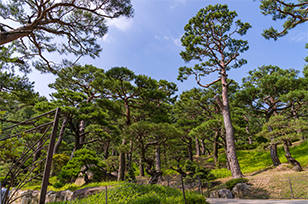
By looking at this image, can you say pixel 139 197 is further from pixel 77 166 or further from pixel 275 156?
pixel 275 156

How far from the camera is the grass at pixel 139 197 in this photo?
442 centimetres

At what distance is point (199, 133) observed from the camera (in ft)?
38.3

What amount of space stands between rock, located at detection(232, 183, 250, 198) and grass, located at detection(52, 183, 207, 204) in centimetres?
326

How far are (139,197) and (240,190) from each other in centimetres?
513

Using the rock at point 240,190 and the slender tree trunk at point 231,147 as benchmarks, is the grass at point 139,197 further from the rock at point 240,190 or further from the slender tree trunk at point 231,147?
the slender tree trunk at point 231,147

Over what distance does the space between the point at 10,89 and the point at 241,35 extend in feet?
47.7

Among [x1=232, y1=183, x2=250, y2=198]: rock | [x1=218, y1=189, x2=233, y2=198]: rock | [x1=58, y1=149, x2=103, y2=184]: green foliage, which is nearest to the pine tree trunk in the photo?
[x1=232, y1=183, x2=250, y2=198]: rock

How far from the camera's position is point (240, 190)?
7.25 meters

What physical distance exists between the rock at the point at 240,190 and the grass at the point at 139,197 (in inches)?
128

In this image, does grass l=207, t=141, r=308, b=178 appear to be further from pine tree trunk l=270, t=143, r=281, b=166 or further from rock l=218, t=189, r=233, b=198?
rock l=218, t=189, r=233, b=198

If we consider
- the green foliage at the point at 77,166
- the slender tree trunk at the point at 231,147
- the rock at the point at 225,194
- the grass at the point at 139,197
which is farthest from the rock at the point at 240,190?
the green foliage at the point at 77,166

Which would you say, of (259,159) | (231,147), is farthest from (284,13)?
(259,159)

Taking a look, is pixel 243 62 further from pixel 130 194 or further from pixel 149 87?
pixel 130 194

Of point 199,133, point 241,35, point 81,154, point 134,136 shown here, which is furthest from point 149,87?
point 241,35
